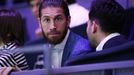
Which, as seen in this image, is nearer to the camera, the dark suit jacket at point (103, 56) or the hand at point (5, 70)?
the dark suit jacket at point (103, 56)

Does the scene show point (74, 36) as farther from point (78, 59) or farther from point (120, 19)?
point (78, 59)

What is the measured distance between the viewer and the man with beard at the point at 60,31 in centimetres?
413

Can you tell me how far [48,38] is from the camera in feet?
14.0

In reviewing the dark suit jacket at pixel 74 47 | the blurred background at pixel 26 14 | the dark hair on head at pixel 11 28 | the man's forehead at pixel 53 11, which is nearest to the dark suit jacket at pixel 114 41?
the dark suit jacket at pixel 74 47

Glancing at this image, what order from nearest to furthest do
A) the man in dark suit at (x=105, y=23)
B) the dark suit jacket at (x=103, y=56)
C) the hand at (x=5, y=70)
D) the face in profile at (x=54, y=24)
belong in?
the dark suit jacket at (x=103, y=56) < the hand at (x=5, y=70) < the man in dark suit at (x=105, y=23) < the face in profile at (x=54, y=24)

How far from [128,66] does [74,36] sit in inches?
52.6

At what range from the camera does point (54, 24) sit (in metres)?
4.28

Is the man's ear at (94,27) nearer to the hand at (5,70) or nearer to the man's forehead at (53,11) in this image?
the man's forehead at (53,11)

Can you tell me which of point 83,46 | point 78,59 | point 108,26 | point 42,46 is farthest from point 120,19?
point 42,46

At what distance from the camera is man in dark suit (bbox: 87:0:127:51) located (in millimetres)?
3975

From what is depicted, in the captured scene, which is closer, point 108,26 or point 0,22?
point 108,26

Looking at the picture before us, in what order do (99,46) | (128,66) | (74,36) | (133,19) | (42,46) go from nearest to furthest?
(128,66) → (42,46) → (99,46) → (74,36) → (133,19)

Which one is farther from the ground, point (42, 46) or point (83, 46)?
point (42, 46)

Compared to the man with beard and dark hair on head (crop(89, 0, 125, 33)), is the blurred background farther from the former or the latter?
dark hair on head (crop(89, 0, 125, 33))
